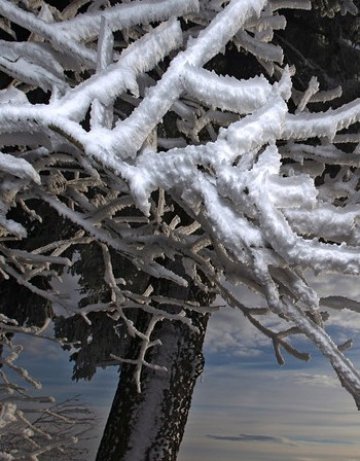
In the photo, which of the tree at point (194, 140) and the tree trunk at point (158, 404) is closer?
the tree at point (194, 140)

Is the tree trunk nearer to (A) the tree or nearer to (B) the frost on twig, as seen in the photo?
(A) the tree

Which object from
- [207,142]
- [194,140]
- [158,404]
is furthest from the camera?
[158,404]

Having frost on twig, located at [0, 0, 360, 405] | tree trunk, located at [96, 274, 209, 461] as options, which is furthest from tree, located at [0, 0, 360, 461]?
tree trunk, located at [96, 274, 209, 461]

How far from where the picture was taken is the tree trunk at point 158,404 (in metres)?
4.96

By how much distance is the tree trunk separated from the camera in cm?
496

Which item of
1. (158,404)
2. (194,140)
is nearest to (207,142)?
(194,140)

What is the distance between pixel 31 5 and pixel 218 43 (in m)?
1.35

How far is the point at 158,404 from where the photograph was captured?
5078 mm

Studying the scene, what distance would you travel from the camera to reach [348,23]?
17.4 ft

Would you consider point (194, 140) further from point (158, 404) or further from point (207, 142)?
point (158, 404)

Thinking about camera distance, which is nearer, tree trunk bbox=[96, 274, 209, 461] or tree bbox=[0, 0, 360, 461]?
tree bbox=[0, 0, 360, 461]

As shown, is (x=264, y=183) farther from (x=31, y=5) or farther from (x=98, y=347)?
(x=98, y=347)

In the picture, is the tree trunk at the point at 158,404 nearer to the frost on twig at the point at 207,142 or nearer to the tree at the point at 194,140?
the tree at the point at 194,140

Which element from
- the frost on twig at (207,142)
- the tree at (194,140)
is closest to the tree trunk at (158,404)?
the tree at (194,140)
